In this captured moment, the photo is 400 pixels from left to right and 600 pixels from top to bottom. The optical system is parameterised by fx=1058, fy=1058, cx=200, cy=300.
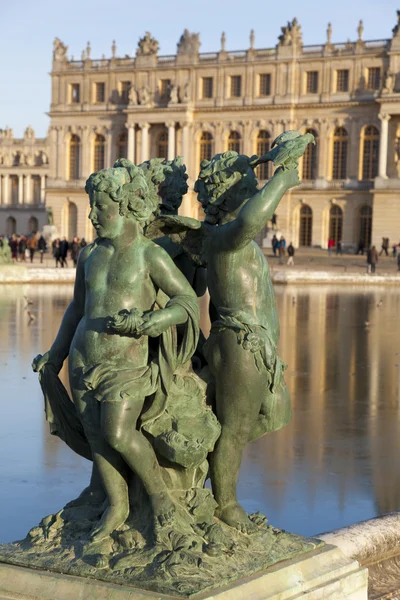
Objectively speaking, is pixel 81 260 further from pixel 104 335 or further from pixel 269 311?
pixel 269 311

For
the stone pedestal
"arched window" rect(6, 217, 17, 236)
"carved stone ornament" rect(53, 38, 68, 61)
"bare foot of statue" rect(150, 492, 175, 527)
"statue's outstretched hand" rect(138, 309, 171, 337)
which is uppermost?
"carved stone ornament" rect(53, 38, 68, 61)

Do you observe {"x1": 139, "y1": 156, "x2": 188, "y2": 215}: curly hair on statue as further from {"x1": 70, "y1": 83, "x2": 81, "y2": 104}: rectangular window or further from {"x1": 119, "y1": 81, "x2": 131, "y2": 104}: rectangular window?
{"x1": 70, "y1": 83, "x2": 81, "y2": 104}: rectangular window

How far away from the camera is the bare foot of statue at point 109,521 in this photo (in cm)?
378

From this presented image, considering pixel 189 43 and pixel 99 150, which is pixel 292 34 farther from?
pixel 99 150

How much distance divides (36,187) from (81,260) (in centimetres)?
9576

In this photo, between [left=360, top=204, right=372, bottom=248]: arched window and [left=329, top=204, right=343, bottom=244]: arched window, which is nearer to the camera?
[left=360, top=204, right=372, bottom=248]: arched window

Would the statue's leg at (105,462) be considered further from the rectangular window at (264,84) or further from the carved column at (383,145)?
the rectangular window at (264,84)

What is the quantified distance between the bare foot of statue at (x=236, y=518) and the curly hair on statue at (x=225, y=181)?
1.14 metres

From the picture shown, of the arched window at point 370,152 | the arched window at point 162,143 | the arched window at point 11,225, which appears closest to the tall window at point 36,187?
Answer: the arched window at point 11,225

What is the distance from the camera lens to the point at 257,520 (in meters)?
4.13

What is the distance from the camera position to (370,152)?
61781 mm

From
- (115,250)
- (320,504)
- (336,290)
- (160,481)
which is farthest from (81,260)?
(336,290)

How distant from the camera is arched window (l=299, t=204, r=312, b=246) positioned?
6366 centimetres

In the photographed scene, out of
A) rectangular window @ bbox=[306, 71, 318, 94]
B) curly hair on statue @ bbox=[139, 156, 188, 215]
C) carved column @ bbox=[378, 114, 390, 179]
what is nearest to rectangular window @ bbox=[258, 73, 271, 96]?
rectangular window @ bbox=[306, 71, 318, 94]
